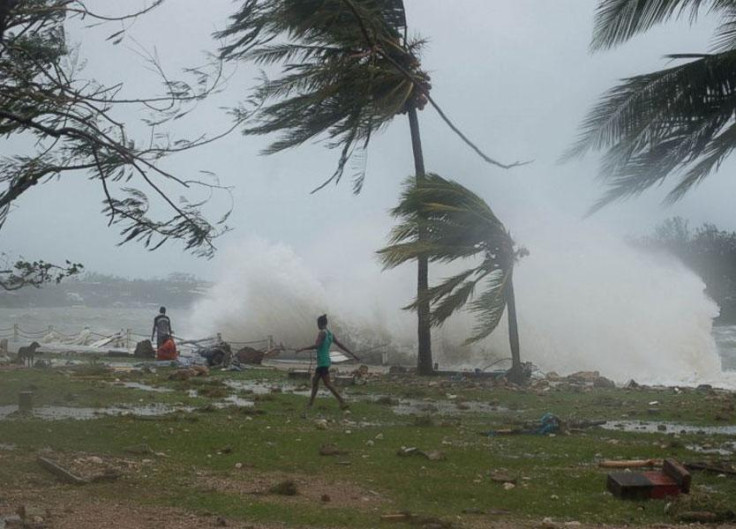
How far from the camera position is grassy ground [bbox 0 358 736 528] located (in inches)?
278

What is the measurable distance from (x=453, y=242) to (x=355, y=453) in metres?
9.57

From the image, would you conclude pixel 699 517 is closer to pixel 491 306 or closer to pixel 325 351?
pixel 325 351

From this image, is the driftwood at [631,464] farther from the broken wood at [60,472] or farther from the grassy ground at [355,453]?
the broken wood at [60,472]

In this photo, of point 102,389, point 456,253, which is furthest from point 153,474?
point 456,253

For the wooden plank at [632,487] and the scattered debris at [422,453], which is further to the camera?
the scattered debris at [422,453]

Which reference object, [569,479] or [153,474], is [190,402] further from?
[569,479]

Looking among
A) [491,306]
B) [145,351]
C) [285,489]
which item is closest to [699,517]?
[285,489]

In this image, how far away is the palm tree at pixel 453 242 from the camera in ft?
59.5

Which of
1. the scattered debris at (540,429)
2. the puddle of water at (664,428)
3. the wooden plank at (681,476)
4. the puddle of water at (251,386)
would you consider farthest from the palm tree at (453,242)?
the wooden plank at (681,476)

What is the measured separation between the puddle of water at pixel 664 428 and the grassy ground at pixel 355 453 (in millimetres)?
203

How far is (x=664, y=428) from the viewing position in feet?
39.6

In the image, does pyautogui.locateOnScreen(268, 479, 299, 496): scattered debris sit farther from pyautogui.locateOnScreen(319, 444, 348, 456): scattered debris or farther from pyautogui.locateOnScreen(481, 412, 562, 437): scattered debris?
pyautogui.locateOnScreen(481, 412, 562, 437): scattered debris

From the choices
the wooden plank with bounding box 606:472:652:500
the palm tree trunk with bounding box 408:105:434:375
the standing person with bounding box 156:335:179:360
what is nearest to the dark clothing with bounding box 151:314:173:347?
the standing person with bounding box 156:335:179:360

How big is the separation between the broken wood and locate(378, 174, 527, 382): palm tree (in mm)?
11045
